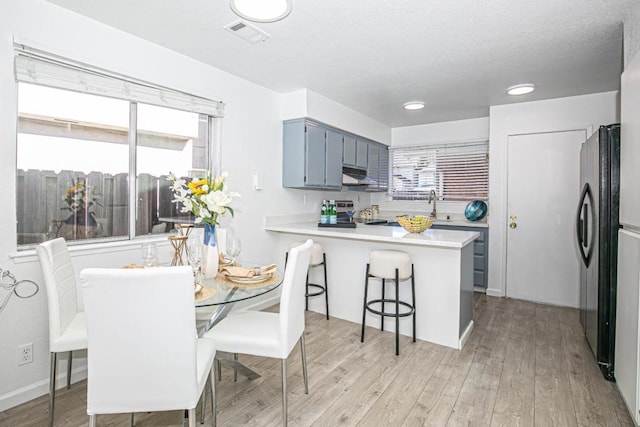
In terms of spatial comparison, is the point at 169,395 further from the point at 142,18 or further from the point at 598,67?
the point at 598,67

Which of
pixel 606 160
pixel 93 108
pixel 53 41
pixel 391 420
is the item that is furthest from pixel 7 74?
pixel 606 160

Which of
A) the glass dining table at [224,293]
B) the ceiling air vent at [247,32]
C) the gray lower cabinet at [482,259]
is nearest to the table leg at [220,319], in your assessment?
the glass dining table at [224,293]

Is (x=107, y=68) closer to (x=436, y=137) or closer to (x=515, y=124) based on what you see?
(x=515, y=124)

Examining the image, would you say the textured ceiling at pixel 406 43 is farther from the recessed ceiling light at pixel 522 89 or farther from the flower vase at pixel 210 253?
the flower vase at pixel 210 253

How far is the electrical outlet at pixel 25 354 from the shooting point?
211 centimetres

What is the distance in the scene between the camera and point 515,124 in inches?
167

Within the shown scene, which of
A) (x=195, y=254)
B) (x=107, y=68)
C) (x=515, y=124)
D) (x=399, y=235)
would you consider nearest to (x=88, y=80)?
(x=107, y=68)

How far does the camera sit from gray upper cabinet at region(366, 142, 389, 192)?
203 inches

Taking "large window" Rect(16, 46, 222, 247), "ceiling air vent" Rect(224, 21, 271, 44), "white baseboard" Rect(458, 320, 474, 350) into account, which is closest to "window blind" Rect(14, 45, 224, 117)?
"large window" Rect(16, 46, 222, 247)

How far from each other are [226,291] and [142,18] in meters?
1.93

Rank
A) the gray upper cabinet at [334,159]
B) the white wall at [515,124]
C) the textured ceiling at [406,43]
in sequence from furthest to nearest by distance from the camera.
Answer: the gray upper cabinet at [334,159]
the white wall at [515,124]
the textured ceiling at [406,43]

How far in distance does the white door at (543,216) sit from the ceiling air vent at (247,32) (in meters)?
3.29

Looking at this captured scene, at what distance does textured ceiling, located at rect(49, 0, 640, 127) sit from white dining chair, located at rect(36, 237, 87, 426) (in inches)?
61.6

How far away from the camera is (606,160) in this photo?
226cm
